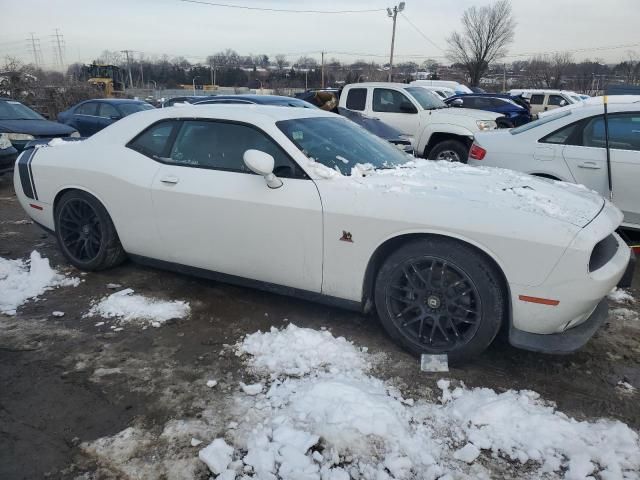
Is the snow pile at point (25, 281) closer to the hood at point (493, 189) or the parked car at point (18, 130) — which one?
the hood at point (493, 189)

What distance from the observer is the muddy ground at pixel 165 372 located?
231cm

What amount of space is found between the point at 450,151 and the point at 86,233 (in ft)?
21.2

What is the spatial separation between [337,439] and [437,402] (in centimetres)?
66

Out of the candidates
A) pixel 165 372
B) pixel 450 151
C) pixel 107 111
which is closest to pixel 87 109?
pixel 107 111

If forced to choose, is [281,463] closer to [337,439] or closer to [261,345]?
[337,439]

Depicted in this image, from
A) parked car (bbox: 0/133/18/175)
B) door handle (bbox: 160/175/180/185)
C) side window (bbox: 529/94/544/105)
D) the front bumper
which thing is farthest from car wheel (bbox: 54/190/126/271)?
side window (bbox: 529/94/544/105)

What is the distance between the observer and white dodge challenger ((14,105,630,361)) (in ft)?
8.81

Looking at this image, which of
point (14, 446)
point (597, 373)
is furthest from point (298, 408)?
point (597, 373)

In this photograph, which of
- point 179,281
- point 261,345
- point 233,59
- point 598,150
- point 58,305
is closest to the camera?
point 261,345

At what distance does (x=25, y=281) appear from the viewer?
413 centimetres

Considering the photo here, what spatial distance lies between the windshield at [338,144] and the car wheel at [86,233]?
1818 millimetres

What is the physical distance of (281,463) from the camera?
2.15 meters

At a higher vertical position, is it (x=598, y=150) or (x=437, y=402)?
(x=598, y=150)

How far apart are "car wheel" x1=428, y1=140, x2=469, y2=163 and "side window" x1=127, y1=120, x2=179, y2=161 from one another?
5.79m
